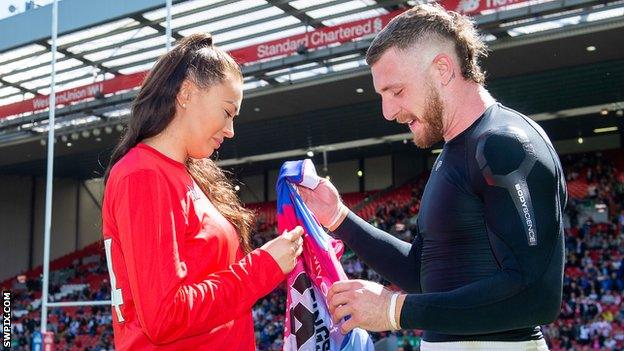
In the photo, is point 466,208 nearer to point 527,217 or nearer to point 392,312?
point 527,217

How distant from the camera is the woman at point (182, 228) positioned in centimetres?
174

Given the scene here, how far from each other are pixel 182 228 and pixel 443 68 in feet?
2.60

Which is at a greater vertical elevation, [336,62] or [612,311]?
[336,62]

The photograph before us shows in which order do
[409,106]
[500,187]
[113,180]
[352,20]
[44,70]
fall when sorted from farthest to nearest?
[44,70]
[352,20]
[409,106]
[113,180]
[500,187]

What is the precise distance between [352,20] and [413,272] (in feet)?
44.1

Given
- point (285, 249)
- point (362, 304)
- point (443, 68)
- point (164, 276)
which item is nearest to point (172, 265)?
point (164, 276)

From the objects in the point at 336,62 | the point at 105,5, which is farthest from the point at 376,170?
the point at 105,5

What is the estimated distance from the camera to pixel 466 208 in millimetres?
1855

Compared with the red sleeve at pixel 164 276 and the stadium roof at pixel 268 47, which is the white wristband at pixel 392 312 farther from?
the stadium roof at pixel 268 47

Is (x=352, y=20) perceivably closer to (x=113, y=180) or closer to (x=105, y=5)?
(x=105, y=5)

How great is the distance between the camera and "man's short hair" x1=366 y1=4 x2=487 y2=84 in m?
1.95

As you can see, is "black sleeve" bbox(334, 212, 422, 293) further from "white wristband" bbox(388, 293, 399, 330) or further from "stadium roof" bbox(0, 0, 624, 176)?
"stadium roof" bbox(0, 0, 624, 176)

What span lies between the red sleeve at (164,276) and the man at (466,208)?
11.1 inches

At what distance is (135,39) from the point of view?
17.2 meters
